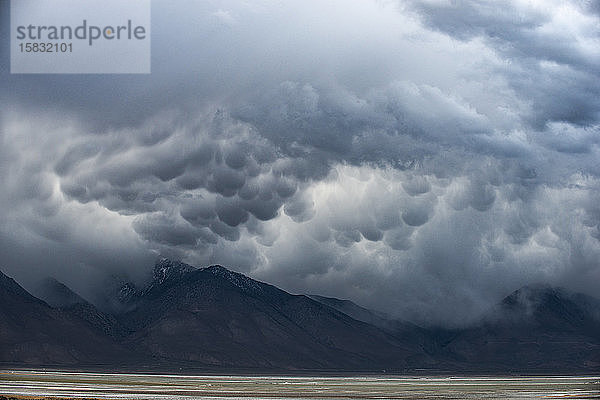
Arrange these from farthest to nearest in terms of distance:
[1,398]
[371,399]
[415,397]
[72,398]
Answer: [415,397]
[371,399]
[72,398]
[1,398]

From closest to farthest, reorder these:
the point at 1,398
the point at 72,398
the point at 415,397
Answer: the point at 1,398, the point at 72,398, the point at 415,397

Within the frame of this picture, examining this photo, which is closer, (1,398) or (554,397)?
(1,398)

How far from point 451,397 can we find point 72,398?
8083 centimetres

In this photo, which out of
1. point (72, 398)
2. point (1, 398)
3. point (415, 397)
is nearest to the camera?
point (1, 398)

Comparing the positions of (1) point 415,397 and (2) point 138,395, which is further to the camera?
(1) point 415,397

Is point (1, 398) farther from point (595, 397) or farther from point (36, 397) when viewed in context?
point (595, 397)

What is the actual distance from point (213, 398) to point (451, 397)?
2108 inches

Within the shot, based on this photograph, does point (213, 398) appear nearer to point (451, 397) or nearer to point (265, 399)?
point (265, 399)

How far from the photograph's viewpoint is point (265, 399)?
6309 inches

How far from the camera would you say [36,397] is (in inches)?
6048

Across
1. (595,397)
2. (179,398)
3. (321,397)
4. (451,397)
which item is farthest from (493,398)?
(179,398)

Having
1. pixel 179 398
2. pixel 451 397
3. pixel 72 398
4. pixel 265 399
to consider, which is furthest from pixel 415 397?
pixel 72 398

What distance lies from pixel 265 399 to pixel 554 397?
6433 cm

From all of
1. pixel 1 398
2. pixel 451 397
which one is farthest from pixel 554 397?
pixel 1 398
